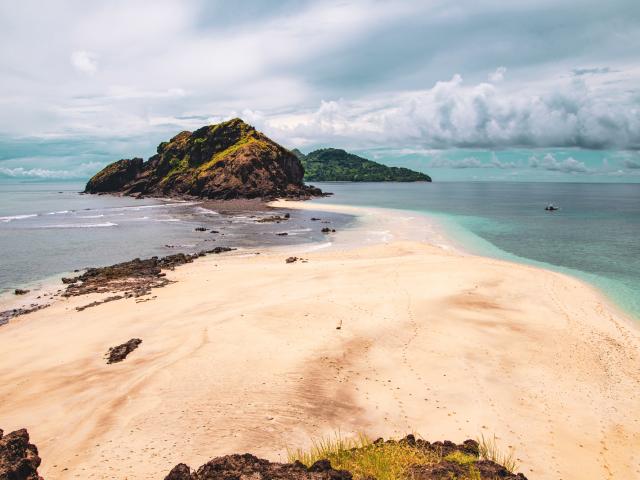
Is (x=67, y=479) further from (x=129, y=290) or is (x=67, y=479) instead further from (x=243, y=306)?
(x=129, y=290)

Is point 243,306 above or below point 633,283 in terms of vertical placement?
above

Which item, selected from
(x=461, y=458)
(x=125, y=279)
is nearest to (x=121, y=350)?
(x=461, y=458)

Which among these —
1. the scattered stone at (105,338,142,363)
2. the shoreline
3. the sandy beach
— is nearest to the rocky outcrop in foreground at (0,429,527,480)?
the sandy beach

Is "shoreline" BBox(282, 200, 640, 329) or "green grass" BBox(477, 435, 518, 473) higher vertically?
"green grass" BBox(477, 435, 518, 473)

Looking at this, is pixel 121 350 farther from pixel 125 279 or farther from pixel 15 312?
pixel 125 279

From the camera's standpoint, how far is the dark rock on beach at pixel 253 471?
25.2 feet

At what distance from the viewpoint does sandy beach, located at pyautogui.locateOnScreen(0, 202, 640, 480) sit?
11.3 meters

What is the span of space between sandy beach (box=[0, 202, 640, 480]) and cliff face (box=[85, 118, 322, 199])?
11979cm

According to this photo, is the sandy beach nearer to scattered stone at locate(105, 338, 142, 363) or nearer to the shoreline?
scattered stone at locate(105, 338, 142, 363)

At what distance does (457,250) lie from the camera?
49.0 meters

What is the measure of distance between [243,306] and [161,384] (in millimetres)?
9951

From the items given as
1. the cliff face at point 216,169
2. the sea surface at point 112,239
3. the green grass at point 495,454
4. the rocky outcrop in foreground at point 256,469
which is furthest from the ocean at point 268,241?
the cliff face at point 216,169

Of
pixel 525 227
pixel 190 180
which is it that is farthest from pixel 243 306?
pixel 190 180

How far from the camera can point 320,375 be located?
15188mm
